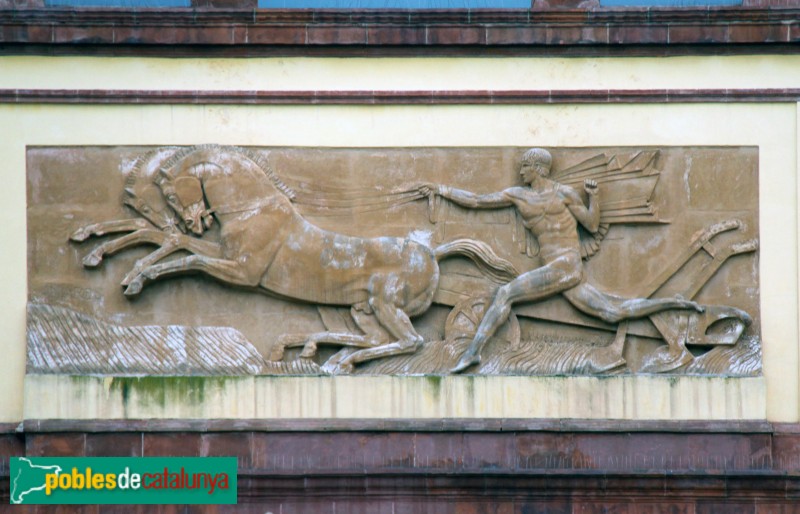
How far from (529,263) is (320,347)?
7.96 ft

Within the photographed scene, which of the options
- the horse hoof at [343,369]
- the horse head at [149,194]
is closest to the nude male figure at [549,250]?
the horse hoof at [343,369]

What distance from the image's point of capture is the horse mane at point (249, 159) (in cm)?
2098

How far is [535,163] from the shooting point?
20891mm

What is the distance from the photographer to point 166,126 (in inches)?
829

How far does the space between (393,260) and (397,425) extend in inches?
69.7

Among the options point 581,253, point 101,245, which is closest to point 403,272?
point 581,253

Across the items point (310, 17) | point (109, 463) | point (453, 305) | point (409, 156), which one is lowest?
point (109, 463)

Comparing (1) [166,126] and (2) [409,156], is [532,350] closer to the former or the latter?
(2) [409,156]

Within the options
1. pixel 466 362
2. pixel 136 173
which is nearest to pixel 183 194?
pixel 136 173

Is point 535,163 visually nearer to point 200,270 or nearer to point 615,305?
point 615,305

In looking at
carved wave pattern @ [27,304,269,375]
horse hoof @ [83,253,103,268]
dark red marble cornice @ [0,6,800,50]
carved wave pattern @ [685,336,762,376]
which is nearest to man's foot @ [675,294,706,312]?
carved wave pattern @ [685,336,762,376]

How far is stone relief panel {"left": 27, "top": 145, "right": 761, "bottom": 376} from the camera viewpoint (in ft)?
68.1

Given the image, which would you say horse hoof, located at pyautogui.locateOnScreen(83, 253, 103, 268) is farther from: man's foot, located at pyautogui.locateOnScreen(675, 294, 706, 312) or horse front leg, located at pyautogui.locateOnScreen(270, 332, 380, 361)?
man's foot, located at pyautogui.locateOnScreen(675, 294, 706, 312)

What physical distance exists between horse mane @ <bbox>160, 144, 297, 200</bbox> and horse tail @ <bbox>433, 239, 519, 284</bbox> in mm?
1745
